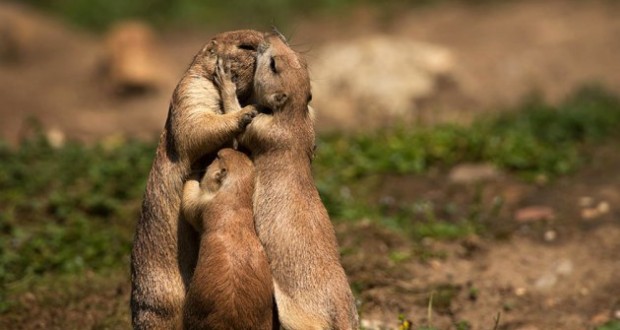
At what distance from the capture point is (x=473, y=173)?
8859mm

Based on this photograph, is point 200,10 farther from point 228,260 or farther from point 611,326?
point 228,260

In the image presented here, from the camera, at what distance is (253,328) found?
4.16 m

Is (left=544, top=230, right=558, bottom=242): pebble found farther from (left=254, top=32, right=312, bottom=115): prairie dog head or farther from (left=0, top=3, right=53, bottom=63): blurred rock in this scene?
(left=0, top=3, right=53, bottom=63): blurred rock

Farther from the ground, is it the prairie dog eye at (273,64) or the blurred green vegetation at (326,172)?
the prairie dog eye at (273,64)

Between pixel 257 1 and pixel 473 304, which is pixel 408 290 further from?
pixel 257 1

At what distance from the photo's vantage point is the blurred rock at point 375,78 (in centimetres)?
1117

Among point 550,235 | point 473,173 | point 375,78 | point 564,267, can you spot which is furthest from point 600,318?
point 375,78

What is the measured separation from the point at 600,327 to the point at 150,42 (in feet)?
28.1

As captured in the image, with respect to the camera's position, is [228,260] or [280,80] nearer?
[228,260]

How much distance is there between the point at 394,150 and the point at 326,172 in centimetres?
76

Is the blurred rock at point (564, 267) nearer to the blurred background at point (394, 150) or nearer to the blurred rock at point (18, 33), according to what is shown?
the blurred background at point (394, 150)

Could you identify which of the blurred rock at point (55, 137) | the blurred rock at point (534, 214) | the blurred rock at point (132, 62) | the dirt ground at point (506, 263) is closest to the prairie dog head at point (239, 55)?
the dirt ground at point (506, 263)

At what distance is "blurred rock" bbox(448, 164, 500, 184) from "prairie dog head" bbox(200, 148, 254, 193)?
A: 4.58 m

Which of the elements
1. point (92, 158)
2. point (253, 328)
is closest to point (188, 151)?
point (253, 328)
